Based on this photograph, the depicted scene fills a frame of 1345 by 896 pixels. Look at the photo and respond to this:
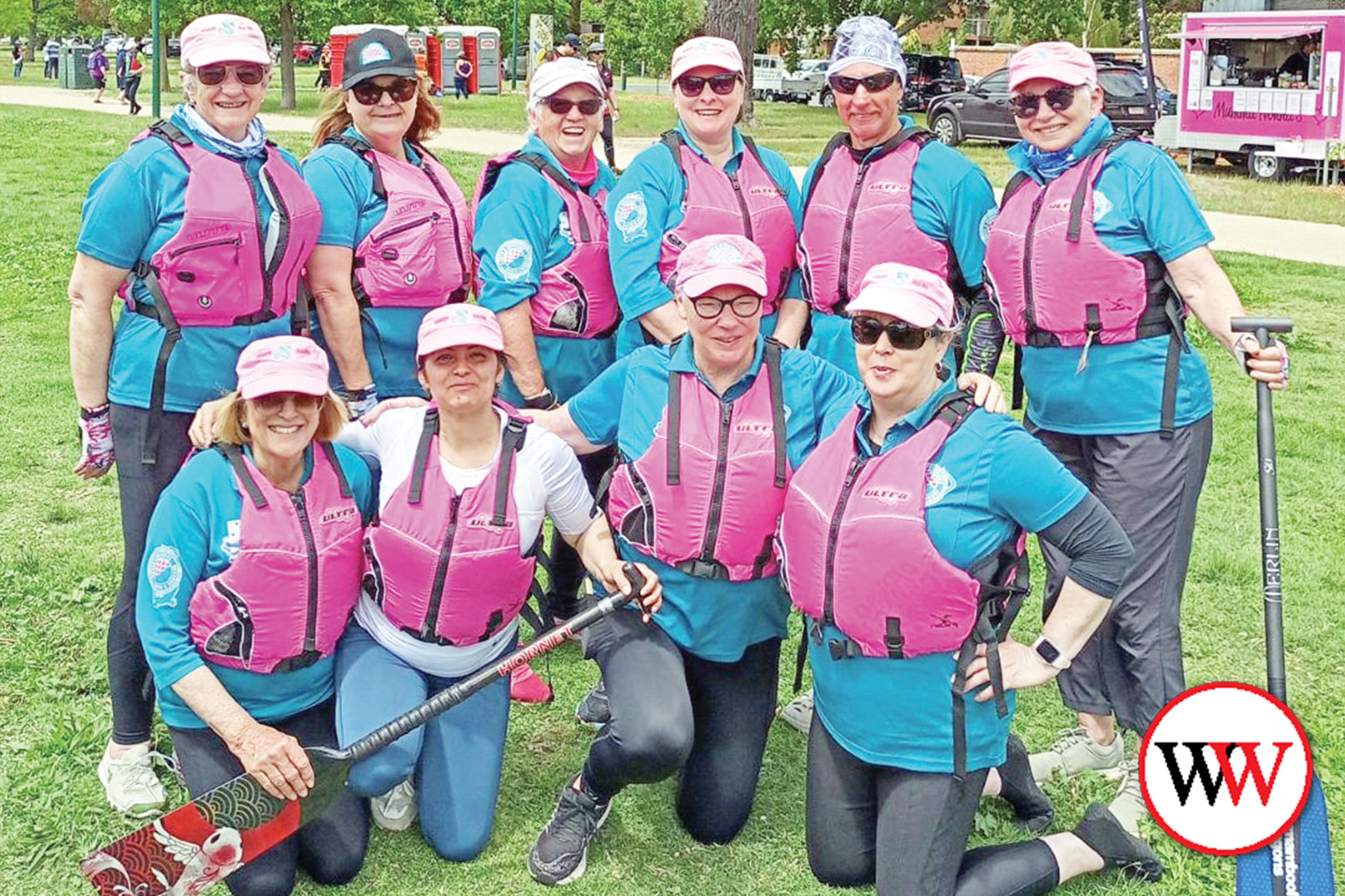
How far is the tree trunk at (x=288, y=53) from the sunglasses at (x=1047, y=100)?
28810 millimetres

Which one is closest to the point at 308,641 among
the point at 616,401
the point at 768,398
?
the point at 616,401

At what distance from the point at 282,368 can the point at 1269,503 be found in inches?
107

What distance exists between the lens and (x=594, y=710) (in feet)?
16.1

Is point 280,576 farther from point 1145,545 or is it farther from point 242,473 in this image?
point 1145,545

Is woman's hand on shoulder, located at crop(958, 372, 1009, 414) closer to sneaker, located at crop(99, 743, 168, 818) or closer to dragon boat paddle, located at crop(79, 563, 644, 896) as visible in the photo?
dragon boat paddle, located at crop(79, 563, 644, 896)

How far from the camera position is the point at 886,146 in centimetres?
469

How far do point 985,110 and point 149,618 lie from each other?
24947mm

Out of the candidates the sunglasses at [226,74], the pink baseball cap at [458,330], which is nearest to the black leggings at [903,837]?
the pink baseball cap at [458,330]

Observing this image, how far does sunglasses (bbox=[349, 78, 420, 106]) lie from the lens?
478cm

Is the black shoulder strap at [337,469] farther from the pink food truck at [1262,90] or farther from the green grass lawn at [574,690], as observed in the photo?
the pink food truck at [1262,90]

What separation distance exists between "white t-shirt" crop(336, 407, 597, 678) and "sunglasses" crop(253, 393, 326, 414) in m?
0.28

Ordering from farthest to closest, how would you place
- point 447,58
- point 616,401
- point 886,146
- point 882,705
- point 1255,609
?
1. point 447,58
2. point 1255,609
3. point 886,146
4. point 616,401
5. point 882,705

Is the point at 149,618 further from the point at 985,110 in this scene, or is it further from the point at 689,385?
the point at 985,110

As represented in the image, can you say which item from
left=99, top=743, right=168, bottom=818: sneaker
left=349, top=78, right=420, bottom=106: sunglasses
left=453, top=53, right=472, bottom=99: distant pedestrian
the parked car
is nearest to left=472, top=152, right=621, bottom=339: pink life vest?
left=349, top=78, right=420, bottom=106: sunglasses
